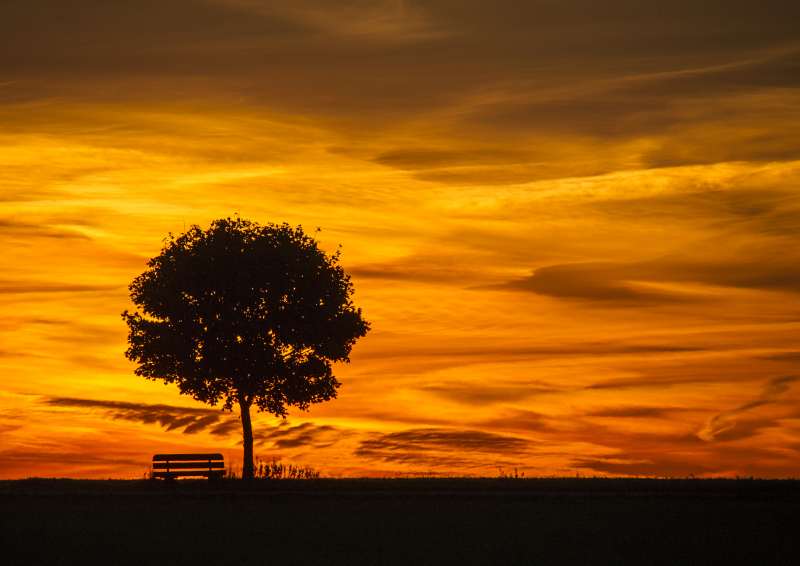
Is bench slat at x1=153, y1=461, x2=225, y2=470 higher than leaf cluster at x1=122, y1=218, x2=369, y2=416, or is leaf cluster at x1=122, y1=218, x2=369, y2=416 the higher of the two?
leaf cluster at x1=122, y1=218, x2=369, y2=416

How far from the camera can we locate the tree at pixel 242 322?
62.2 meters

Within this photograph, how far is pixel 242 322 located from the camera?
62.1 metres
